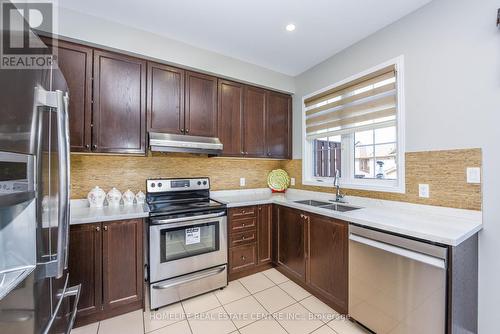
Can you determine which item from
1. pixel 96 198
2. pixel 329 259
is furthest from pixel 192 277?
pixel 329 259

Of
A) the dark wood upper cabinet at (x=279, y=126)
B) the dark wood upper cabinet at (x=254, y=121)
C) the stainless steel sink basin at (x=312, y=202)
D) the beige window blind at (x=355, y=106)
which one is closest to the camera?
the beige window blind at (x=355, y=106)

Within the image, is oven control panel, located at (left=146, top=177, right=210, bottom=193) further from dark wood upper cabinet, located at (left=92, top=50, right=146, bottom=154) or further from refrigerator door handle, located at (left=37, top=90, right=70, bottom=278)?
refrigerator door handle, located at (left=37, top=90, right=70, bottom=278)

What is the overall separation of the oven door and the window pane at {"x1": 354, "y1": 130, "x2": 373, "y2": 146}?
1.72m

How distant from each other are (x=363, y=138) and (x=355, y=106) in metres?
0.37

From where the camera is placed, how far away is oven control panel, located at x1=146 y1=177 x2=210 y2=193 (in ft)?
7.70

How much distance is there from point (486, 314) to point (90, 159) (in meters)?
3.55

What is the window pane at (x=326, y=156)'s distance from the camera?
2738 millimetres

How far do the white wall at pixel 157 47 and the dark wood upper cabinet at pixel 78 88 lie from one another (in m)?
0.13

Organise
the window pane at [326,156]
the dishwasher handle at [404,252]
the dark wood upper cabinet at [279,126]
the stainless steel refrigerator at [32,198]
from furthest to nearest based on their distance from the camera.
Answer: the dark wood upper cabinet at [279,126], the window pane at [326,156], the dishwasher handle at [404,252], the stainless steel refrigerator at [32,198]

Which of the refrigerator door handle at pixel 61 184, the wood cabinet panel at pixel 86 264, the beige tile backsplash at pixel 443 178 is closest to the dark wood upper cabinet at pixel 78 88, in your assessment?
the wood cabinet panel at pixel 86 264

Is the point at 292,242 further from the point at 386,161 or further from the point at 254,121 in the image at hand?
the point at 254,121

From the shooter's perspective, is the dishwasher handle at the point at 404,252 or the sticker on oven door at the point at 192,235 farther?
the sticker on oven door at the point at 192,235

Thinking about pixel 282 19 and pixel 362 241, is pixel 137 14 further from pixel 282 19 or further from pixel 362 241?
pixel 362 241

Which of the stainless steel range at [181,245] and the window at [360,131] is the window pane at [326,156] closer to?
the window at [360,131]
